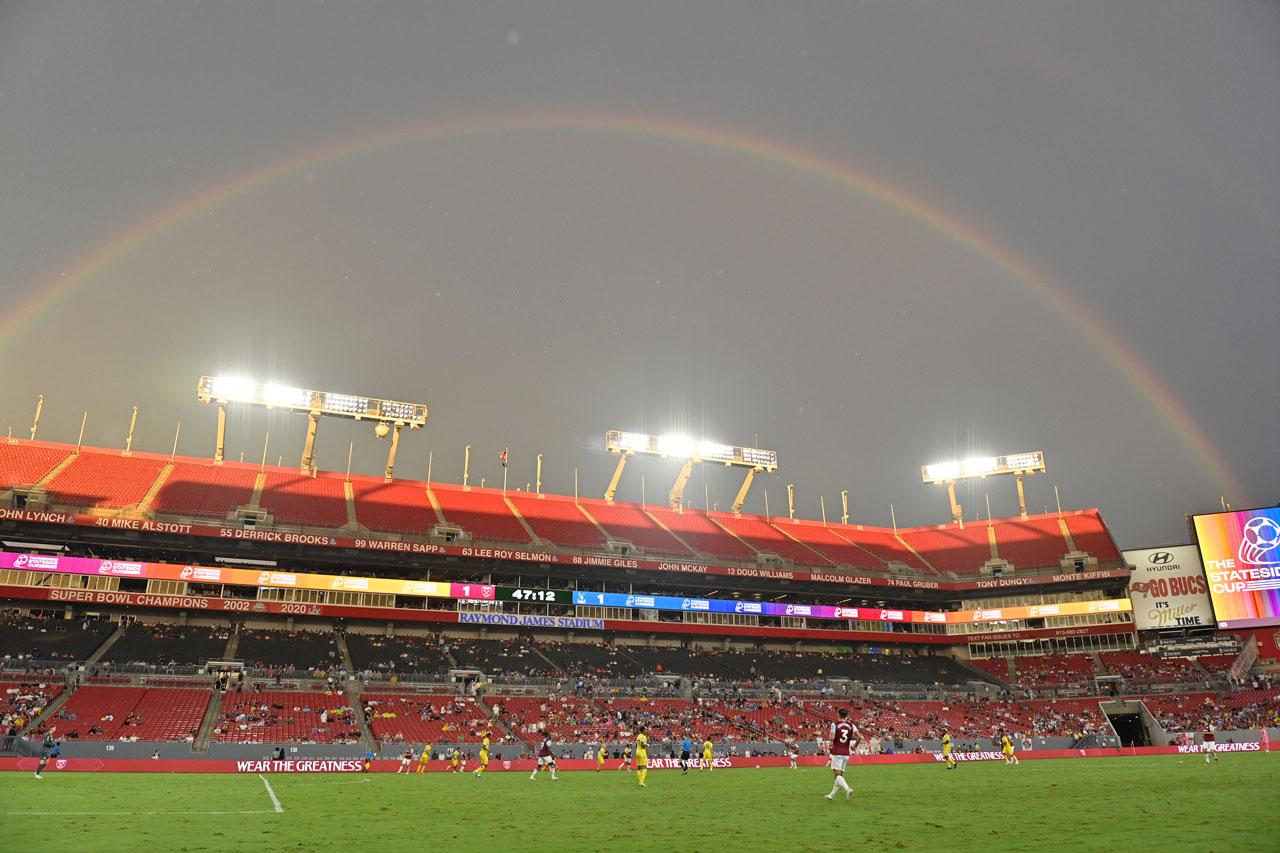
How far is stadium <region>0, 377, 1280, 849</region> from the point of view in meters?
33.9

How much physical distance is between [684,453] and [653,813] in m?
75.8

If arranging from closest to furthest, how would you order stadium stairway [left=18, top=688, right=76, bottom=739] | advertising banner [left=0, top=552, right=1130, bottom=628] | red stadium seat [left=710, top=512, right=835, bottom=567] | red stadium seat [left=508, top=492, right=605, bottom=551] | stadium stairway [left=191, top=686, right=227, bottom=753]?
stadium stairway [left=18, top=688, right=76, bottom=739] < stadium stairway [left=191, top=686, right=227, bottom=753] < advertising banner [left=0, top=552, right=1130, bottom=628] < red stadium seat [left=508, top=492, right=605, bottom=551] < red stadium seat [left=710, top=512, right=835, bottom=567]

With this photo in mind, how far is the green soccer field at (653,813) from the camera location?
15.2 m

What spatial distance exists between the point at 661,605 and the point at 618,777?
39.4 m

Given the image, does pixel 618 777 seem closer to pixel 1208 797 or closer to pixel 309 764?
pixel 309 764

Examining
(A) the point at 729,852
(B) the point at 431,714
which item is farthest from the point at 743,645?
(A) the point at 729,852

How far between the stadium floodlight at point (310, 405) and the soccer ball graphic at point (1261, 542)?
3089 inches

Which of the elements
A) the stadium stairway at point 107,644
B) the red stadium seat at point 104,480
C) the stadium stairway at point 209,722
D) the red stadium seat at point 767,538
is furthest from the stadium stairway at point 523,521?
the stadium stairway at point 107,644

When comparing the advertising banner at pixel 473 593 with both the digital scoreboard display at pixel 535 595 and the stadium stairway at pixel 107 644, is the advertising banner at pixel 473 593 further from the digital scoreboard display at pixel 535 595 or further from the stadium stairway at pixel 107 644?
the stadium stairway at pixel 107 644

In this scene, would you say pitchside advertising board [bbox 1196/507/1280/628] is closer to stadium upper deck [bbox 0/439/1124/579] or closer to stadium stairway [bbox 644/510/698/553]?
stadium upper deck [bbox 0/439/1124/579]

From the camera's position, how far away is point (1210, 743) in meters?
48.0

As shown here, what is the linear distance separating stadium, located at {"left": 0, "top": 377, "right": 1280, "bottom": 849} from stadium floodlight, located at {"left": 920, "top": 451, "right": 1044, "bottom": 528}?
0.36 meters

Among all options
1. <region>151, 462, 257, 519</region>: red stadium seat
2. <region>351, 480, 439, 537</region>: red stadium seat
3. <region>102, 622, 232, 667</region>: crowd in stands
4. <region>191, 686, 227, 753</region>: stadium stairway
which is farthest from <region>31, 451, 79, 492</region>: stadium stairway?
<region>191, 686, 227, 753</region>: stadium stairway

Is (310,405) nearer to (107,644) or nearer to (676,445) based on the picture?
(107,644)
